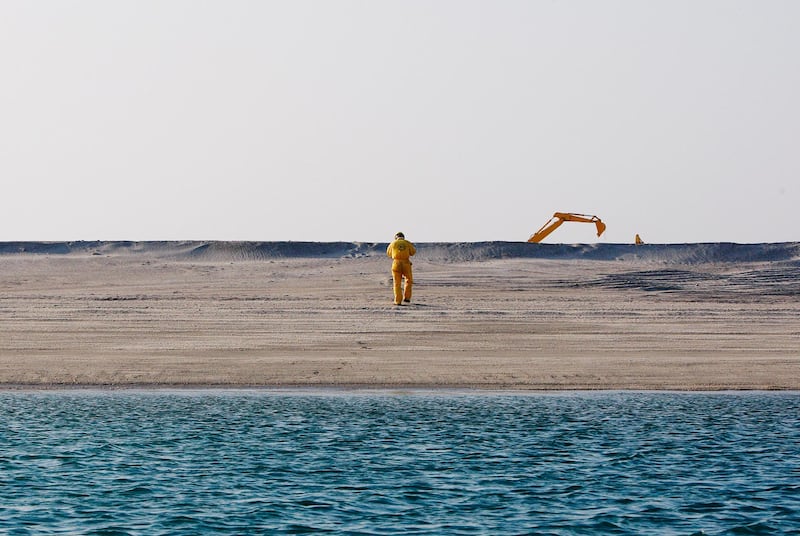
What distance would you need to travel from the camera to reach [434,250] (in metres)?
46.8

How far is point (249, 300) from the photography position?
3122 cm

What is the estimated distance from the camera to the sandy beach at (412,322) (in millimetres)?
21688

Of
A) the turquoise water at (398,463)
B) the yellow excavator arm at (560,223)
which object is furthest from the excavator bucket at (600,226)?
the turquoise water at (398,463)

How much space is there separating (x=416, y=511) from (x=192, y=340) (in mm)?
14058

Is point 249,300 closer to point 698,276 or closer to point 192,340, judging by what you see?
point 192,340

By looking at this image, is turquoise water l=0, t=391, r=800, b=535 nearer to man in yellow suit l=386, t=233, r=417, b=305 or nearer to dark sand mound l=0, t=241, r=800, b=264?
man in yellow suit l=386, t=233, r=417, b=305

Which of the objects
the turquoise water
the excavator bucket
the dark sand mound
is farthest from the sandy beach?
the excavator bucket

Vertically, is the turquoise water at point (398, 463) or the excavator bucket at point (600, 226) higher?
the excavator bucket at point (600, 226)

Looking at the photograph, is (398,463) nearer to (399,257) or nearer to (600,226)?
(399,257)

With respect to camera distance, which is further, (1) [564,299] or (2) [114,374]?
(1) [564,299]

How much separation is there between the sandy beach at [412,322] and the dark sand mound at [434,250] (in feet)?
0.70

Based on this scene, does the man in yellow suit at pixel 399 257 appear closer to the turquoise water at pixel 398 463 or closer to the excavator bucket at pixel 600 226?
the turquoise water at pixel 398 463

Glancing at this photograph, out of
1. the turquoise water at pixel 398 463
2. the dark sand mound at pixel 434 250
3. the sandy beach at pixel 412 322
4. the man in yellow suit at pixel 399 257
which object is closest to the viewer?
the turquoise water at pixel 398 463

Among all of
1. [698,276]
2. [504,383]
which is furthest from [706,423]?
[698,276]
